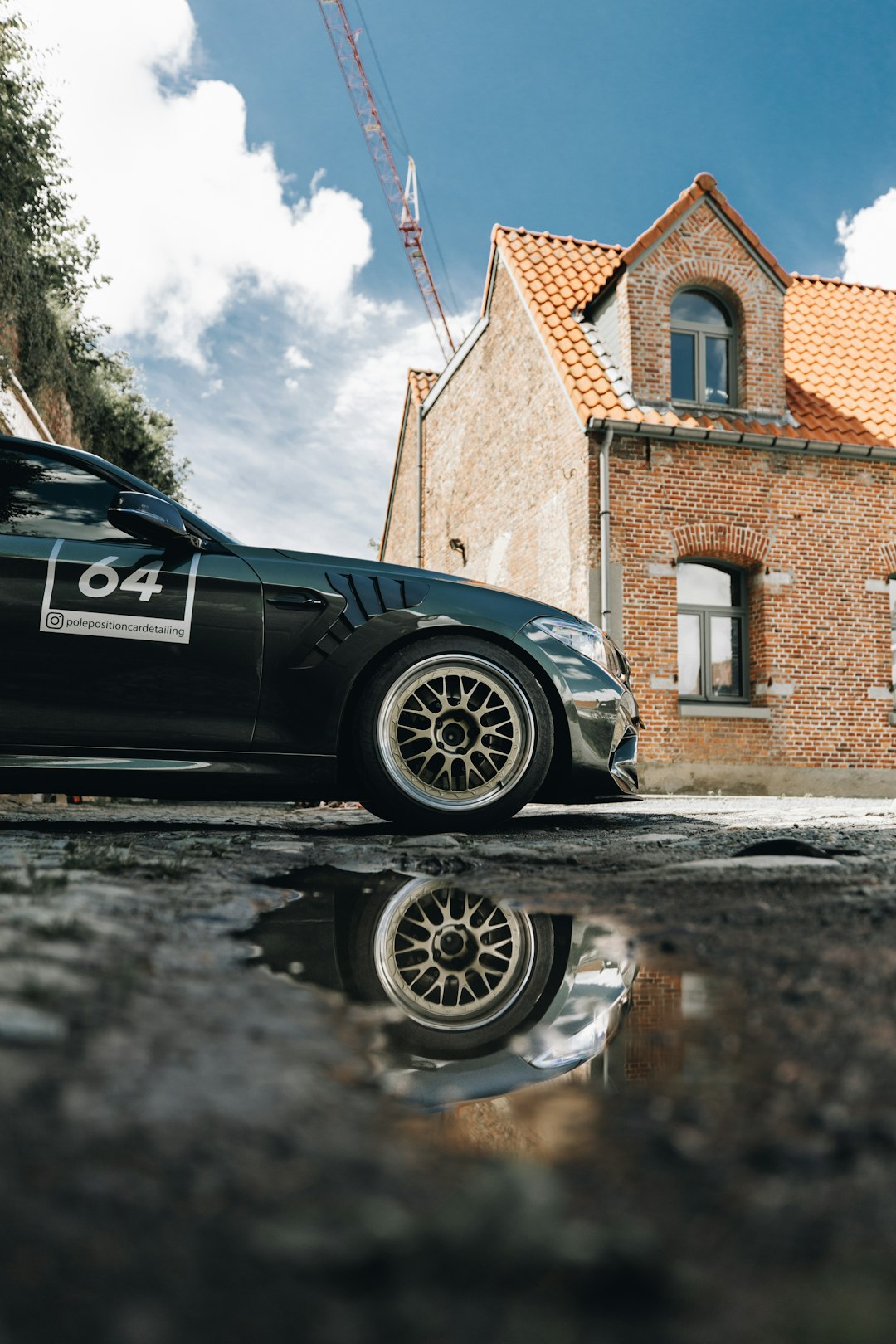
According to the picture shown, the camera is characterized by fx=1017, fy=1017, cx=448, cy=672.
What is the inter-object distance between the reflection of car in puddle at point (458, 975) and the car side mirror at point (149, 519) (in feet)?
6.53

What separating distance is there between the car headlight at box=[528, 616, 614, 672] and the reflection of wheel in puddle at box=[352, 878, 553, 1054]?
2157 mm

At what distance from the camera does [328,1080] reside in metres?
1.05

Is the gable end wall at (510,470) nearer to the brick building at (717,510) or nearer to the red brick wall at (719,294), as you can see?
the brick building at (717,510)

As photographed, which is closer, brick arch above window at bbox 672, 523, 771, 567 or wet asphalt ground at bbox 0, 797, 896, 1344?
wet asphalt ground at bbox 0, 797, 896, 1344

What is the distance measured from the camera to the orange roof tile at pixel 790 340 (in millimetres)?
14602

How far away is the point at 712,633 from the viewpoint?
14.4 meters

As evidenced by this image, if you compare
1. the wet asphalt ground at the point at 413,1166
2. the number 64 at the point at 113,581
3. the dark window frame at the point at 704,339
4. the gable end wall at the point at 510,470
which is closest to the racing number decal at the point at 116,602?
the number 64 at the point at 113,581

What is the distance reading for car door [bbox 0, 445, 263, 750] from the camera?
3881mm

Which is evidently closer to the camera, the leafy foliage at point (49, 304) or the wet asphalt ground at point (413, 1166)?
the wet asphalt ground at point (413, 1166)

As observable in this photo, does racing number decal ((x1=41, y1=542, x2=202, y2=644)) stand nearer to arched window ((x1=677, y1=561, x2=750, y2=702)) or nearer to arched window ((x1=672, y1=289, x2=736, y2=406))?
arched window ((x1=677, y1=561, x2=750, y2=702))

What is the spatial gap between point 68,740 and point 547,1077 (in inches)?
124

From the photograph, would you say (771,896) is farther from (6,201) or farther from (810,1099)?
(6,201)

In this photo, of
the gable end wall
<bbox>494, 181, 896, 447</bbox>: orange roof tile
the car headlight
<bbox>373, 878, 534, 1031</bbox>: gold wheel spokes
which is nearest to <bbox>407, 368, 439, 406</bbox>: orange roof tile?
the gable end wall

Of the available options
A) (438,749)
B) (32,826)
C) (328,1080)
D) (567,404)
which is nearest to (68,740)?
(32,826)
